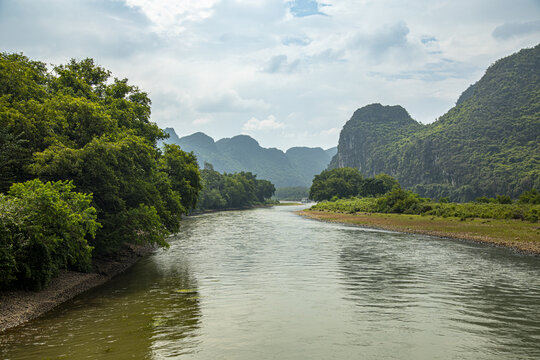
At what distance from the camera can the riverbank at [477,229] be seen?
36.9m

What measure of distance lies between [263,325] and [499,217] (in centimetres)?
4985

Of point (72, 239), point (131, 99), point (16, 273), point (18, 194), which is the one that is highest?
point (131, 99)

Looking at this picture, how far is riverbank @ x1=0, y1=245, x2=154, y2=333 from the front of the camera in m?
14.7

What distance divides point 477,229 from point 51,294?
1835 inches

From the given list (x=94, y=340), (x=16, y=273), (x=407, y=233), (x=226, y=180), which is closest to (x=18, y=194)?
(x=16, y=273)

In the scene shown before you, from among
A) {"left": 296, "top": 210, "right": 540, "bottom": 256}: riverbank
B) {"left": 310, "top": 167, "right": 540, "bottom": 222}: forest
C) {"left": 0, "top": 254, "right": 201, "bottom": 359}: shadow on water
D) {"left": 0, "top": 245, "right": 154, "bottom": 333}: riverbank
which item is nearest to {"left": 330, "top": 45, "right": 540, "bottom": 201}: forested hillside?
{"left": 310, "top": 167, "right": 540, "bottom": 222}: forest

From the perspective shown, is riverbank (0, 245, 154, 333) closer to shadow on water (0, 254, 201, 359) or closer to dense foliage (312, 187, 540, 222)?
shadow on water (0, 254, 201, 359)

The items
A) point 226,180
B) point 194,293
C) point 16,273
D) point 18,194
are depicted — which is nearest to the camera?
point 16,273

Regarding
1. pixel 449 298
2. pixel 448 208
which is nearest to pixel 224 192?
pixel 448 208

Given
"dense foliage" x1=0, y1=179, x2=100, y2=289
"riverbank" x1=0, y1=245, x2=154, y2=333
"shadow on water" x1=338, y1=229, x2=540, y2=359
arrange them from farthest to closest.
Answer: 1. "dense foliage" x1=0, y1=179, x2=100, y2=289
2. "riverbank" x1=0, y1=245, x2=154, y2=333
3. "shadow on water" x1=338, y1=229, x2=540, y2=359

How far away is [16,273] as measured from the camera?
1625 cm

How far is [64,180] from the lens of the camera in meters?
22.4

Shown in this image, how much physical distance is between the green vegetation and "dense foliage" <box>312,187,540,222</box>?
44876 mm

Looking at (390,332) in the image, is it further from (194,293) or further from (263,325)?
(194,293)
